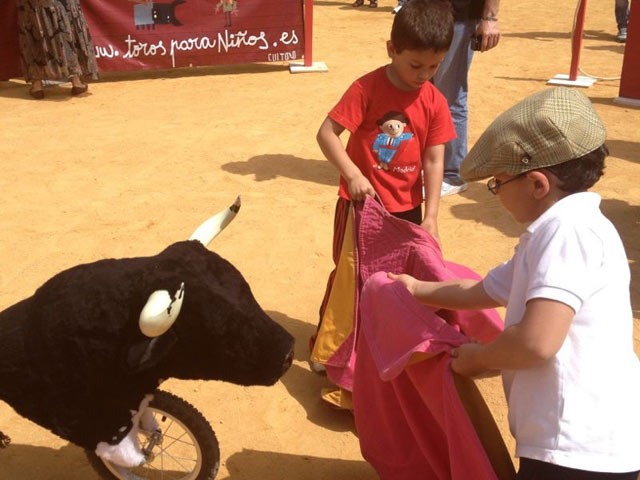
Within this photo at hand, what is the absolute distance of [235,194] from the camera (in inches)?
224

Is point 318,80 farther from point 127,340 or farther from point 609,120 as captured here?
point 127,340

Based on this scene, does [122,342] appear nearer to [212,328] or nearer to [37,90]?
[212,328]

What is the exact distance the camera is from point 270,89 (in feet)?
29.1

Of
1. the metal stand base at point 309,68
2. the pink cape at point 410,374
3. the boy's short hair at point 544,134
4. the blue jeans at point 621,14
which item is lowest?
the metal stand base at point 309,68

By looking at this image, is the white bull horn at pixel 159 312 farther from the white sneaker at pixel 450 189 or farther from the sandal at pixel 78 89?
the sandal at pixel 78 89

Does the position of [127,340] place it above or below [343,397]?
above

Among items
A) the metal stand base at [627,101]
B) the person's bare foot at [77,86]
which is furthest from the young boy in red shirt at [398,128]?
the person's bare foot at [77,86]

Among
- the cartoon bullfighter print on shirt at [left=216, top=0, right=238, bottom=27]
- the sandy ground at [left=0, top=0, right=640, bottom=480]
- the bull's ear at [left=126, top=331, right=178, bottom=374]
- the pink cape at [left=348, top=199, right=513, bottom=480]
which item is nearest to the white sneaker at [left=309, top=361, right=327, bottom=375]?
the sandy ground at [left=0, top=0, right=640, bottom=480]

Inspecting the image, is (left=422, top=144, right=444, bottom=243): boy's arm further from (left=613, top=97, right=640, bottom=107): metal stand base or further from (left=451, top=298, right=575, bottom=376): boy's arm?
(left=613, top=97, right=640, bottom=107): metal stand base

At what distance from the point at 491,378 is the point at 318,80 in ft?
20.5

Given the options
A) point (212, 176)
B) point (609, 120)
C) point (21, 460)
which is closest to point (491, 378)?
Result: point (21, 460)

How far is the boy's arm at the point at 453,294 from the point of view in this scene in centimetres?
217

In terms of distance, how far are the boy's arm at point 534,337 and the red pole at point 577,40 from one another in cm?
724

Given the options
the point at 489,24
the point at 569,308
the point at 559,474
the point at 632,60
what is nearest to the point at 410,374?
the point at 559,474
